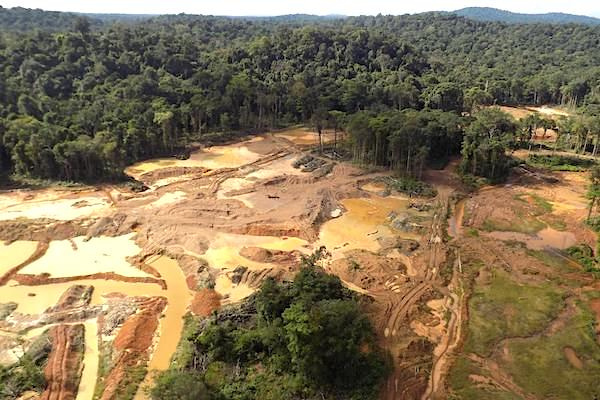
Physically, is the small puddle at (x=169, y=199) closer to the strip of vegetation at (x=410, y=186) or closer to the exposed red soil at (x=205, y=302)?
the exposed red soil at (x=205, y=302)

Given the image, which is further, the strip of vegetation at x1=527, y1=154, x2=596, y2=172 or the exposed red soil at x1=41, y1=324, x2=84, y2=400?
the strip of vegetation at x1=527, y1=154, x2=596, y2=172

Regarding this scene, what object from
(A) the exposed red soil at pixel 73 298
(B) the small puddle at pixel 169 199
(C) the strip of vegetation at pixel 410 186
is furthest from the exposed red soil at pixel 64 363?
(C) the strip of vegetation at pixel 410 186

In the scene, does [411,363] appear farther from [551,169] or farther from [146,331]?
[551,169]

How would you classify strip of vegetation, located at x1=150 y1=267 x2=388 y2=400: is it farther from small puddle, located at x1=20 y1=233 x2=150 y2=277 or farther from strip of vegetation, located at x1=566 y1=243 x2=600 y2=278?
strip of vegetation, located at x1=566 y1=243 x2=600 y2=278

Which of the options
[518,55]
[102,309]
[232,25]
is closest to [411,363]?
[102,309]

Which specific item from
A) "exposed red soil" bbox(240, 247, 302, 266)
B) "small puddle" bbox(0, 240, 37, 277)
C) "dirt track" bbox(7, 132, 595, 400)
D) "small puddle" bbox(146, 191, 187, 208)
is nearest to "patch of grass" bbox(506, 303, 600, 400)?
"dirt track" bbox(7, 132, 595, 400)

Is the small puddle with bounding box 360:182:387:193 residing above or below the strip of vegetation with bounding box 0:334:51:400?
below

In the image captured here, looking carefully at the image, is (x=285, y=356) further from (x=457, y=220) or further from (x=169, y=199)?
(x=169, y=199)
